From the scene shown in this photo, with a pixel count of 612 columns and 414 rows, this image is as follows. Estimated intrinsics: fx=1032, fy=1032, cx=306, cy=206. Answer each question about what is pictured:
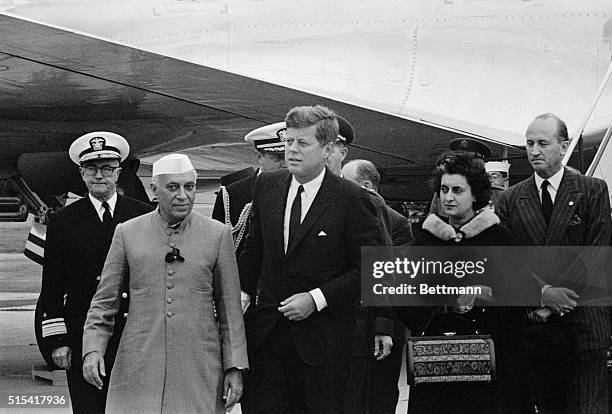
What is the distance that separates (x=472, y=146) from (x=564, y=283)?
1.20 m

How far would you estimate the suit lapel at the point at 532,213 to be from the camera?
3.97 metres

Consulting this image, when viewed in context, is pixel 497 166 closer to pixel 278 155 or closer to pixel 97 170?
pixel 278 155

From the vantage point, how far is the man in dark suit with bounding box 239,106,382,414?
3.48 meters

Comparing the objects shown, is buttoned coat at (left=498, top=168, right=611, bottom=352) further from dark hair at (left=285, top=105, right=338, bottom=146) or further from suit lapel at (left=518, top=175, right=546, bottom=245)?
dark hair at (left=285, top=105, right=338, bottom=146)

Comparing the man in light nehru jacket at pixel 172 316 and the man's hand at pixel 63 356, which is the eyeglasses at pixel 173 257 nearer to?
the man in light nehru jacket at pixel 172 316

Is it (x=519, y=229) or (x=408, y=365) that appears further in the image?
(x=519, y=229)

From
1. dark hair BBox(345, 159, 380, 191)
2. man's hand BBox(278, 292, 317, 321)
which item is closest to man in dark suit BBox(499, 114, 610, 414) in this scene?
dark hair BBox(345, 159, 380, 191)

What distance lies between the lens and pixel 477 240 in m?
3.73

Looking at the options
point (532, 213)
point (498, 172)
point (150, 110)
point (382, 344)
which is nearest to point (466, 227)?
point (532, 213)

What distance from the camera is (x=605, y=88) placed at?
4.79 meters

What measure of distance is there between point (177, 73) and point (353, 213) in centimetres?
162

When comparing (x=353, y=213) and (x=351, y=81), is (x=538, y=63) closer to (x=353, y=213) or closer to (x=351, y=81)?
(x=351, y=81)

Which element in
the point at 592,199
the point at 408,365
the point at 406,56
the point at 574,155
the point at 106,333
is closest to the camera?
the point at 106,333

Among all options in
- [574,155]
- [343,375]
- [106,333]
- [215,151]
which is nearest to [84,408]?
[106,333]
